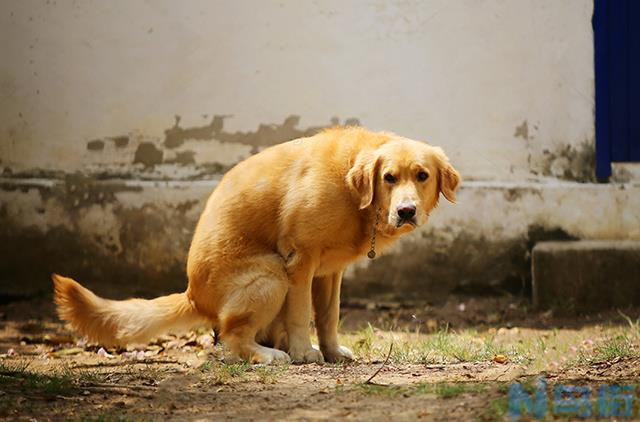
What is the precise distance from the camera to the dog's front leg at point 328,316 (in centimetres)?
620

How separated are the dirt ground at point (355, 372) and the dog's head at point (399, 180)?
2.59 ft

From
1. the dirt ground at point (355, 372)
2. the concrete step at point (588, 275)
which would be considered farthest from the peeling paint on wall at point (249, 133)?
the concrete step at point (588, 275)

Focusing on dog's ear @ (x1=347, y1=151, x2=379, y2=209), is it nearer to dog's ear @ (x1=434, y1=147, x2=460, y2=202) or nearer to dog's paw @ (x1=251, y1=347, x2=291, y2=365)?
dog's ear @ (x1=434, y1=147, x2=460, y2=202)

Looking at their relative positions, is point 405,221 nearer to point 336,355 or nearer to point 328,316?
point 328,316

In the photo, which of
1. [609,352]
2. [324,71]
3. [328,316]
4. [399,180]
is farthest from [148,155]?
[609,352]

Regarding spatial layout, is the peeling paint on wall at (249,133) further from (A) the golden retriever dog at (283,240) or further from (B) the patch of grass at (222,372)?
(B) the patch of grass at (222,372)

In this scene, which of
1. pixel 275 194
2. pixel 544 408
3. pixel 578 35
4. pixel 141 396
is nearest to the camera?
pixel 544 408

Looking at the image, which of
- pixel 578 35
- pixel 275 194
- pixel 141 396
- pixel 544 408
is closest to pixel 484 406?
pixel 544 408

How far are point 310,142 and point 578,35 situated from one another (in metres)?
3.20

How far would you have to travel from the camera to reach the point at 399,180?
5703 mm

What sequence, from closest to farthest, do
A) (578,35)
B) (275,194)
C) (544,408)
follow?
(544,408) < (275,194) < (578,35)

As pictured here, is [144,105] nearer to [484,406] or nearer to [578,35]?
[578,35]

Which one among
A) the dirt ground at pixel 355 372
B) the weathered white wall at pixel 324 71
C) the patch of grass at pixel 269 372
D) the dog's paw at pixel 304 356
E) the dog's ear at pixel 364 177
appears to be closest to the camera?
the dirt ground at pixel 355 372

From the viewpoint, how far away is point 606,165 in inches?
327
